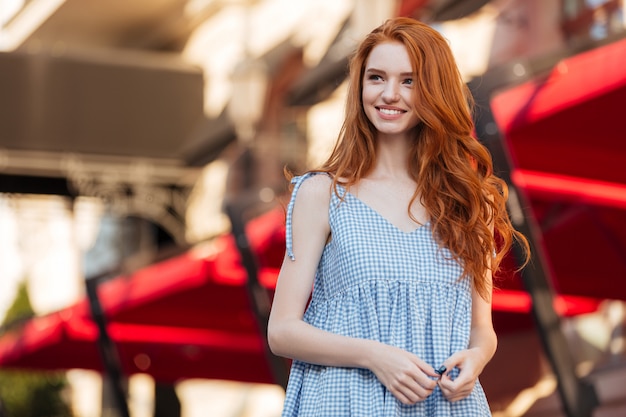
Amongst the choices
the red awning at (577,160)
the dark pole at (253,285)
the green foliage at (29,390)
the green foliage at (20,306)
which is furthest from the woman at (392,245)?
the green foliage at (20,306)

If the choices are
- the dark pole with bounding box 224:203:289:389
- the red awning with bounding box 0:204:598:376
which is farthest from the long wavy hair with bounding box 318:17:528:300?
the dark pole with bounding box 224:203:289:389

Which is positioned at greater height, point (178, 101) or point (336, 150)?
point (336, 150)

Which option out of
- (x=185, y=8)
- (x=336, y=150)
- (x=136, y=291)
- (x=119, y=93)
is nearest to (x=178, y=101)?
(x=119, y=93)

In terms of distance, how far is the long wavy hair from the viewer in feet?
8.24

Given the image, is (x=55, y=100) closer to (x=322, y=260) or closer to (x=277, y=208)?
(x=277, y=208)

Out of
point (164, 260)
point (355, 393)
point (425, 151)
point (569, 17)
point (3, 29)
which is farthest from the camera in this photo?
point (3, 29)

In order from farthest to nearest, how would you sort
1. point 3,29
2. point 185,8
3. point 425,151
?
point 3,29 < point 185,8 < point 425,151

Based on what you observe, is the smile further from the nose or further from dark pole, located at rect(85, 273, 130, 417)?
dark pole, located at rect(85, 273, 130, 417)

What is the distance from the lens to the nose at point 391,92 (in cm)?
252

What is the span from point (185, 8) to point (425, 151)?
1555cm

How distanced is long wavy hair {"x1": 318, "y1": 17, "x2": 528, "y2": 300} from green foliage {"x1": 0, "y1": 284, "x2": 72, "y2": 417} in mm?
16087

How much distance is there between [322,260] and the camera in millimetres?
2576

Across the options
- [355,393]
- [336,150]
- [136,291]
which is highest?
[336,150]

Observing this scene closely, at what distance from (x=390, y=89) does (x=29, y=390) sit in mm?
16882
